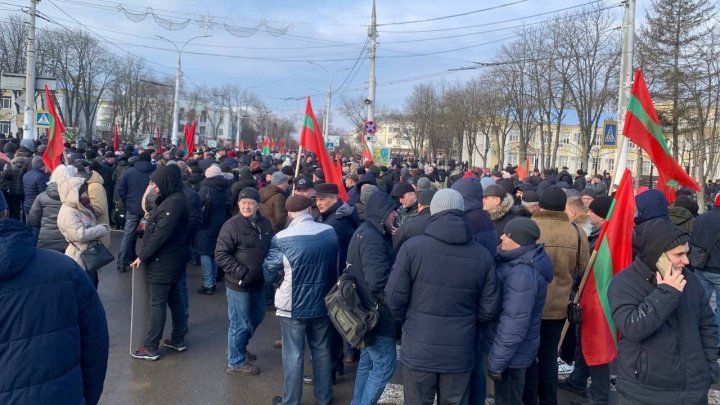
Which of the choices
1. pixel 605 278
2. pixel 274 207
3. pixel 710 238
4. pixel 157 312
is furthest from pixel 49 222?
pixel 710 238

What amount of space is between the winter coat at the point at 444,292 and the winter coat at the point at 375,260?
0.55m

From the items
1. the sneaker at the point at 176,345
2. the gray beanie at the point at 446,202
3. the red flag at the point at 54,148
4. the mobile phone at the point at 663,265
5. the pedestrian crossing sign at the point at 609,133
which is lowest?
the sneaker at the point at 176,345

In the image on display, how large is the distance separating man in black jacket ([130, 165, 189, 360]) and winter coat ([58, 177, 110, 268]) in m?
0.51

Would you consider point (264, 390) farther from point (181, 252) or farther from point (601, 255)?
point (601, 255)

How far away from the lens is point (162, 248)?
5.84m

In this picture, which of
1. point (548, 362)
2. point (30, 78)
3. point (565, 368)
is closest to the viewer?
point (548, 362)

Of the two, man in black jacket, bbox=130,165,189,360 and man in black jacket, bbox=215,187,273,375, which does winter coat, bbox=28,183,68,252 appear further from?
man in black jacket, bbox=215,187,273,375

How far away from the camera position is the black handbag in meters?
5.76

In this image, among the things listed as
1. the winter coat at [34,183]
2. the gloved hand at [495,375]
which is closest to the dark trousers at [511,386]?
the gloved hand at [495,375]

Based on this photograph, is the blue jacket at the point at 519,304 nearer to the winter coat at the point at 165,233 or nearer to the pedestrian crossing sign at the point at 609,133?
the winter coat at the point at 165,233

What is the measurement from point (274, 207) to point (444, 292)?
433cm

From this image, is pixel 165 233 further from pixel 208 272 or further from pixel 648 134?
pixel 648 134

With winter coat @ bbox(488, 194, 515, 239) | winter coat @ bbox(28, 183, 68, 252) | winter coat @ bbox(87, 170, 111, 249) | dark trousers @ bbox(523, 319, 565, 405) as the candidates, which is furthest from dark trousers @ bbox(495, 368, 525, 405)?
winter coat @ bbox(87, 170, 111, 249)

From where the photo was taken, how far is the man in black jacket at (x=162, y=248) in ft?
19.0
